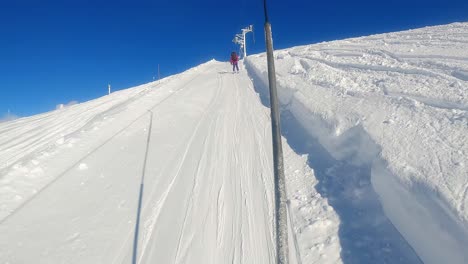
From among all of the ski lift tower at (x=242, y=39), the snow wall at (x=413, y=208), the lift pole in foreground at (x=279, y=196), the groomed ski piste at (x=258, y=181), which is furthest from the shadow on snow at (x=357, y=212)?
the ski lift tower at (x=242, y=39)

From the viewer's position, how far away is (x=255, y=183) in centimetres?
735

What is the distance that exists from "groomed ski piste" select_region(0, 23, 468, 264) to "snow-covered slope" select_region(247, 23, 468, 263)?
0.03 m

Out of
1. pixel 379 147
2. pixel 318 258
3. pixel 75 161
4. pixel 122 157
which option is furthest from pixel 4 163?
pixel 379 147

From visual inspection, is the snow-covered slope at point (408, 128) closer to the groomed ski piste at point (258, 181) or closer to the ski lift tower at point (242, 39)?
the groomed ski piste at point (258, 181)

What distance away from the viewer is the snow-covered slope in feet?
14.6

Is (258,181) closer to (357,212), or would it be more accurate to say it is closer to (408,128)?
(357,212)

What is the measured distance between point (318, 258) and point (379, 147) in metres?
3.01

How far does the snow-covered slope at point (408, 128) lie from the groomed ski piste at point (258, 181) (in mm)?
30

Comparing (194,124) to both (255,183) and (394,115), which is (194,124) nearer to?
(255,183)

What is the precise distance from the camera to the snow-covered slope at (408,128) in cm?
444

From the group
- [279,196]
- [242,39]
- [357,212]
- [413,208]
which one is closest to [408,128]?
[357,212]

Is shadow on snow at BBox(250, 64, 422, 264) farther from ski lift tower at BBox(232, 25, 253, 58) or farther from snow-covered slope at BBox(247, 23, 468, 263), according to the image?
ski lift tower at BBox(232, 25, 253, 58)

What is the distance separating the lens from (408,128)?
6.97 metres

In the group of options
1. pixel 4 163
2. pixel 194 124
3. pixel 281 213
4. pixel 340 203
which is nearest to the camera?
pixel 281 213
